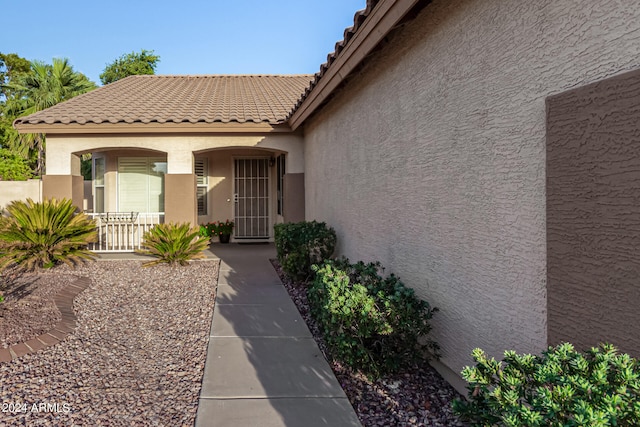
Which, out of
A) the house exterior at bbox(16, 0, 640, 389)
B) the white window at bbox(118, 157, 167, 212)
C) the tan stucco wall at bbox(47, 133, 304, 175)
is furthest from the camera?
the white window at bbox(118, 157, 167, 212)

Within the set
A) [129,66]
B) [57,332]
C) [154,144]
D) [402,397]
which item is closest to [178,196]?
[154,144]

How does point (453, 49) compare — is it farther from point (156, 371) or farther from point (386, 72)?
point (156, 371)

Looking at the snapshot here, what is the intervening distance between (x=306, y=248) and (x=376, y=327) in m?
4.10

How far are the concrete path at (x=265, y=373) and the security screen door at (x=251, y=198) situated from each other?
7.57m

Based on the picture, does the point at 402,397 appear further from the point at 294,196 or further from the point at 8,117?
the point at 8,117

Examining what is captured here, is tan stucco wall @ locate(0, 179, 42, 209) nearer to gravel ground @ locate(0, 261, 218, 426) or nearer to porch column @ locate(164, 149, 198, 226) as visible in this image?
porch column @ locate(164, 149, 198, 226)

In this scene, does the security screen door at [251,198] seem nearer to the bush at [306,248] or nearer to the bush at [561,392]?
the bush at [306,248]

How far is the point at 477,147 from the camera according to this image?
3551 mm

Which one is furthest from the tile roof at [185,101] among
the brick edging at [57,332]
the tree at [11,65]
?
the tree at [11,65]

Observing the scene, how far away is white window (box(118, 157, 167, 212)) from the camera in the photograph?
1355 centimetres

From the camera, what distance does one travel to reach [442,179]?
412 centimetres

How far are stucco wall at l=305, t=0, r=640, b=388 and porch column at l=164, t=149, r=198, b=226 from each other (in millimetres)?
6336

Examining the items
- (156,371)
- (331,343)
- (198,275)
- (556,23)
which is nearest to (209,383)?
(156,371)

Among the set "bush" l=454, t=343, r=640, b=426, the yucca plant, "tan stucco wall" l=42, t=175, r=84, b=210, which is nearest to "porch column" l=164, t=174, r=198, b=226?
the yucca plant
